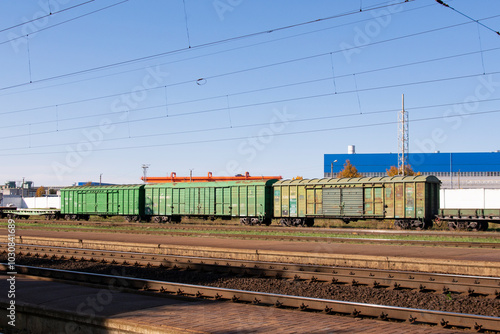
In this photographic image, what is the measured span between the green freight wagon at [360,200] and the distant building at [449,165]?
57.1 metres

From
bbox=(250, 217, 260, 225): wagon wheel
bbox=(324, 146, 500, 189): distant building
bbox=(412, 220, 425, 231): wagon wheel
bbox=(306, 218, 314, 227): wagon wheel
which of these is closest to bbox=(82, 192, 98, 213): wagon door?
bbox=(250, 217, 260, 225): wagon wheel

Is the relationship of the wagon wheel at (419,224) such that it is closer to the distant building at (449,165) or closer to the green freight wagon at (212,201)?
the green freight wagon at (212,201)

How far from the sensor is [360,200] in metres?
31.3

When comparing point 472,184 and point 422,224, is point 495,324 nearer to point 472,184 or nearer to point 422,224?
point 422,224

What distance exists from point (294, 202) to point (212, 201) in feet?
21.7

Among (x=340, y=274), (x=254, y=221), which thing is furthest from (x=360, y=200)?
(x=340, y=274)

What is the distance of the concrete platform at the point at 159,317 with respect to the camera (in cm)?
761

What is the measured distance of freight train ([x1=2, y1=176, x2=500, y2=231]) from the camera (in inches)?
1182

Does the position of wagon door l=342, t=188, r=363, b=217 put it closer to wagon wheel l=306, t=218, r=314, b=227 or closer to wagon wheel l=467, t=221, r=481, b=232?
wagon wheel l=306, t=218, r=314, b=227

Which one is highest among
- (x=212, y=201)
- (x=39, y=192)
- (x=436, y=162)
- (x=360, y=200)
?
(x=436, y=162)

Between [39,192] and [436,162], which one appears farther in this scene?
[39,192]

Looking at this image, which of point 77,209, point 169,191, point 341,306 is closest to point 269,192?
point 169,191

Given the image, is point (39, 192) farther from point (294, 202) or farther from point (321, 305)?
point (321, 305)

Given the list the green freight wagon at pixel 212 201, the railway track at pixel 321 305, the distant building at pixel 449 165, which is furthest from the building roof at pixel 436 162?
the railway track at pixel 321 305
